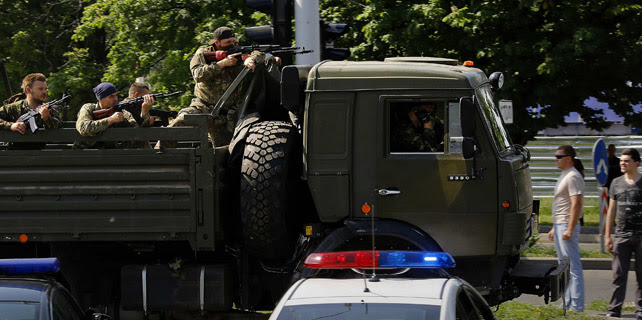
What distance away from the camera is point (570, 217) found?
11.1 m

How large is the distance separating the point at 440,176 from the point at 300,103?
1437mm

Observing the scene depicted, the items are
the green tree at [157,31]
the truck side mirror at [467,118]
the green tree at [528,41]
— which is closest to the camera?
the truck side mirror at [467,118]

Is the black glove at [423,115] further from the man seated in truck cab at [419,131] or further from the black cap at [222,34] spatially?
the black cap at [222,34]

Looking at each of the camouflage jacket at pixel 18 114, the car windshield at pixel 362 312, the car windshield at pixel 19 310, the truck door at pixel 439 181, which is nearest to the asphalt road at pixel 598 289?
the truck door at pixel 439 181

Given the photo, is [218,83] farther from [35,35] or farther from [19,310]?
[35,35]

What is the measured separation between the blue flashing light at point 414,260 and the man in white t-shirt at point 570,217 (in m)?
5.21

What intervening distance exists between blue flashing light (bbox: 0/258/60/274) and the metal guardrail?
21736mm

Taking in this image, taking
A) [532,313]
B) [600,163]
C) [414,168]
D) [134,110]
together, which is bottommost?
[532,313]

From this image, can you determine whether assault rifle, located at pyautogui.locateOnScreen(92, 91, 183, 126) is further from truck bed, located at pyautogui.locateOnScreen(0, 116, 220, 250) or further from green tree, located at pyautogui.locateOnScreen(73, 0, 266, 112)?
green tree, located at pyautogui.locateOnScreen(73, 0, 266, 112)

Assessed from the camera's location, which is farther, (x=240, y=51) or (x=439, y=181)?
(x=240, y=51)

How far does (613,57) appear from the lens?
16.0 metres

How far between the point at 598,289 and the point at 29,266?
28.4 feet

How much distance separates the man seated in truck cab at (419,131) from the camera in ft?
29.2

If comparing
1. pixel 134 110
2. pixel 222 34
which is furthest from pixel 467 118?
pixel 134 110
